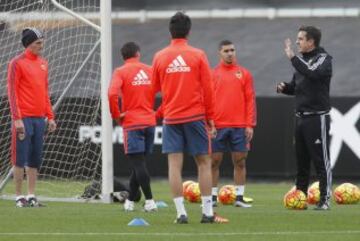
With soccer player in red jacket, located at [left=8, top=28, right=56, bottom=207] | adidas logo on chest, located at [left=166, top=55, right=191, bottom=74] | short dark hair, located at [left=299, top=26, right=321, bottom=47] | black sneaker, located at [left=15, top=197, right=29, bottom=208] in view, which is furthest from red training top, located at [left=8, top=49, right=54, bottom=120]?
short dark hair, located at [left=299, top=26, right=321, bottom=47]

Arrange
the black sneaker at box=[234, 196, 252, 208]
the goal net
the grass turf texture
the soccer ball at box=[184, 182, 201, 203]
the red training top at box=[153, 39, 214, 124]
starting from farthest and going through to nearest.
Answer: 1. the goal net
2. the soccer ball at box=[184, 182, 201, 203]
3. the black sneaker at box=[234, 196, 252, 208]
4. the red training top at box=[153, 39, 214, 124]
5. the grass turf texture

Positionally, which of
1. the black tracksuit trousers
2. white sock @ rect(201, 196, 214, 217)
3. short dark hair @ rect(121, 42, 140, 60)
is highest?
short dark hair @ rect(121, 42, 140, 60)

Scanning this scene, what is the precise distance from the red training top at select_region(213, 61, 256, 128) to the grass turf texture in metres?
1.19

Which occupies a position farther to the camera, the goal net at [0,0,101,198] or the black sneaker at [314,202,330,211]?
the goal net at [0,0,101,198]

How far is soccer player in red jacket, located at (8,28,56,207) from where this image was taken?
16594 mm

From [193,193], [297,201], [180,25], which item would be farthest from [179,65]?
[193,193]

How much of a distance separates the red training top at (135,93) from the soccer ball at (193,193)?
6.94 feet

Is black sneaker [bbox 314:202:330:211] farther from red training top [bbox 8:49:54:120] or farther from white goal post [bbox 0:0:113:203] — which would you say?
red training top [bbox 8:49:54:120]

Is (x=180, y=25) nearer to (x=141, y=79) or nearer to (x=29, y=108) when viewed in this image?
(x=141, y=79)

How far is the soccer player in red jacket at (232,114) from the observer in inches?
677

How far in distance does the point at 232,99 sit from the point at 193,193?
57.4 inches

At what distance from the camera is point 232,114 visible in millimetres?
17266

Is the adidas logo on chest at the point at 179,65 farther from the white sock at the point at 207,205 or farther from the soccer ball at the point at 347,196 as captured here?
the soccer ball at the point at 347,196

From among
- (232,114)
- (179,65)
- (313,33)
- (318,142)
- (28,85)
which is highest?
(313,33)
